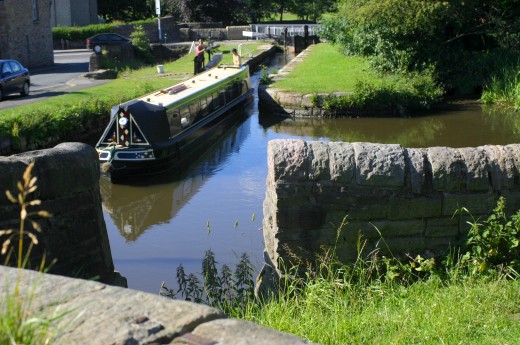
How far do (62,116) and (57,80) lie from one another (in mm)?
12771

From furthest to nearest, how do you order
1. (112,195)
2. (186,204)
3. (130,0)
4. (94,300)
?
(130,0) → (112,195) → (186,204) → (94,300)

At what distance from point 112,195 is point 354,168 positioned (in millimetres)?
9697

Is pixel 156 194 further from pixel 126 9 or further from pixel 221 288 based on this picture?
pixel 126 9

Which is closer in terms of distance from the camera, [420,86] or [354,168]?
[354,168]

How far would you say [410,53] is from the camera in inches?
998

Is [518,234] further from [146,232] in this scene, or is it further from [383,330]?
[146,232]

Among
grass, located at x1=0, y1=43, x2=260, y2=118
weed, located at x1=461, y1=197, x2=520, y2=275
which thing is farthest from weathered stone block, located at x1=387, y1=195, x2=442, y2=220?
grass, located at x1=0, y1=43, x2=260, y2=118

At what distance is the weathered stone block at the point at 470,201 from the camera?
6398 mm

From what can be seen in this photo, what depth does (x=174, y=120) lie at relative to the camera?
17.5 meters

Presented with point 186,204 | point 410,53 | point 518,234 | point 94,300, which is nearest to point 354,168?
point 518,234

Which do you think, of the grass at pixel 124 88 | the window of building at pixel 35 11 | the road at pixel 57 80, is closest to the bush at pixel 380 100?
the grass at pixel 124 88

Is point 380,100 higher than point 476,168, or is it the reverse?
point 476,168

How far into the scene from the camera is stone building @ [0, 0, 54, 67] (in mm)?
34875

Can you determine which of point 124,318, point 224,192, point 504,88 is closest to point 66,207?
point 124,318
